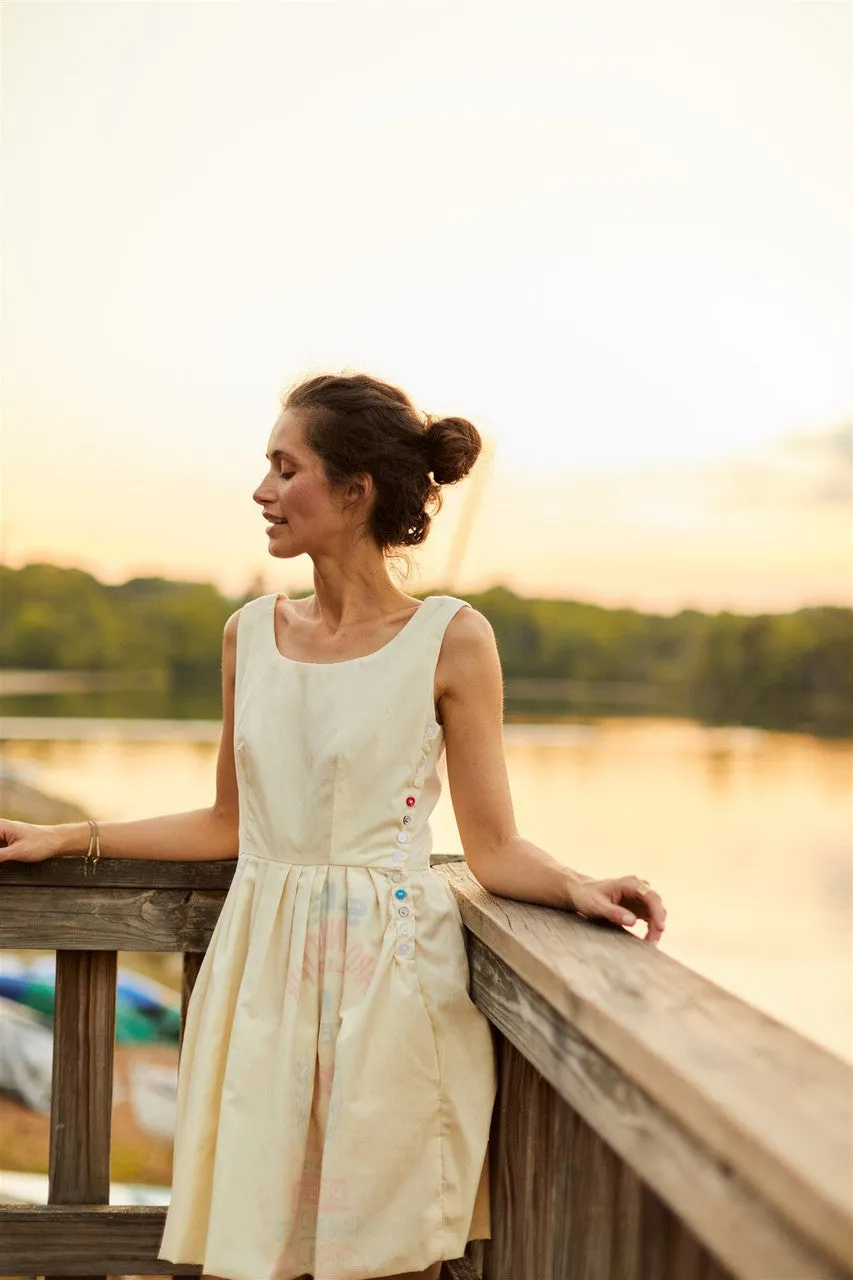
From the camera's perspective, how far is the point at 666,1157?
92cm

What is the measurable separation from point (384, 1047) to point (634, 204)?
29188 mm

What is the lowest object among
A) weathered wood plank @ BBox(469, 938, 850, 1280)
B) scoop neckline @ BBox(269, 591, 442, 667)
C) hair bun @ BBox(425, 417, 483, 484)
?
weathered wood plank @ BBox(469, 938, 850, 1280)

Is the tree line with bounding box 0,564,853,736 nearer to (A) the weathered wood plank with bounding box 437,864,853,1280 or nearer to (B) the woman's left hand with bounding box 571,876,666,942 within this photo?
(B) the woman's left hand with bounding box 571,876,666,942

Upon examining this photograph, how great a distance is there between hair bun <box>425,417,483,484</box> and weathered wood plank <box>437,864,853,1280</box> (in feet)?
2.41

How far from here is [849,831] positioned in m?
37.7

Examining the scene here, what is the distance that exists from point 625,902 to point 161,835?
704mm

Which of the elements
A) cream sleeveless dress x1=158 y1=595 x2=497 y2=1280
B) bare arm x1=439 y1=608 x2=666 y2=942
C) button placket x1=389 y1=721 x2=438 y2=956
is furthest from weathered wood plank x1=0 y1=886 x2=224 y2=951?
bare arm x1=439 y1=608 x2=666 y2=942

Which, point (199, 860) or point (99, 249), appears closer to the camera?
point (199, 860)

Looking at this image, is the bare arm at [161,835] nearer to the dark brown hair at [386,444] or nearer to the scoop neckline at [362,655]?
the scoop neckline at [362,655]

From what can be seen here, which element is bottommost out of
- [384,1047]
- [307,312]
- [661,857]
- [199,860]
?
[661,857]

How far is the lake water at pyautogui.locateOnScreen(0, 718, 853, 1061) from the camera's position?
3017 cm

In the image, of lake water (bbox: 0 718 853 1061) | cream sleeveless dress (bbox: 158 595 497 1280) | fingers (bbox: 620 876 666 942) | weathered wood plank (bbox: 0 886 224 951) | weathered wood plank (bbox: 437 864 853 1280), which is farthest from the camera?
lake water (bbox: 0 718 853 1061)

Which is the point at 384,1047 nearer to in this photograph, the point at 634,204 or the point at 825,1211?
the point at 825,1211

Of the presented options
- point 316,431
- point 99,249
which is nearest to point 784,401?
point 99,249
